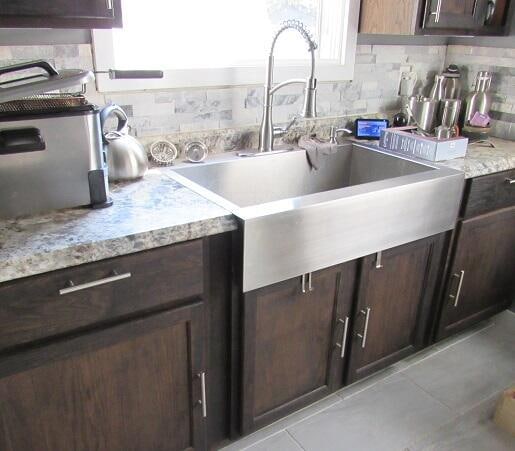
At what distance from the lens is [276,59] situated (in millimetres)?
1975

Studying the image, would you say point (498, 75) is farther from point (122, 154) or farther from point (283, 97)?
point (122, 154)

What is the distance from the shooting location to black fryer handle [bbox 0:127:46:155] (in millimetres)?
1057

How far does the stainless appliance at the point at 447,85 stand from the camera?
7.54ft

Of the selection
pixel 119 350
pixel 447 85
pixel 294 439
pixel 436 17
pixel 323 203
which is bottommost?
pixel 294 439

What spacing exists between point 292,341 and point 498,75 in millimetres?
1706

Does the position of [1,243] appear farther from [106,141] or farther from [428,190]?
[428,190]

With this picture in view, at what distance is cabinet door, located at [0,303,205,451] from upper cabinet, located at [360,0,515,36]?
4.69 ft

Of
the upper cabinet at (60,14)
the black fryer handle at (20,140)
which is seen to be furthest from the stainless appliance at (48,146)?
the upper cabinet at (60,14)

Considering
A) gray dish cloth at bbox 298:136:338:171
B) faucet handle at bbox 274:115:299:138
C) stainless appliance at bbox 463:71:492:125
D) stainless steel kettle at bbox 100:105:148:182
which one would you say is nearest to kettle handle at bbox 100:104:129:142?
stainless steel kettle at bbox 100:105:148:182

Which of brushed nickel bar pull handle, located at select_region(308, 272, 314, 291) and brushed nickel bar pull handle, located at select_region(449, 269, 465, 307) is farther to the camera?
brushed nickel bar pull handle, located at select_region(449, 269, 465, 307)

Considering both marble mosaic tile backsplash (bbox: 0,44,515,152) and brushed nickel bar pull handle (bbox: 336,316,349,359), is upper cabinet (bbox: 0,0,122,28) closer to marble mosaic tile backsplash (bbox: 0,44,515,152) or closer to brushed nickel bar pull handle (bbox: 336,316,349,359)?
marble mosaic tile backsplash (bbox: 0,44,515,152)

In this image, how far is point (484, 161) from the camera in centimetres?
183

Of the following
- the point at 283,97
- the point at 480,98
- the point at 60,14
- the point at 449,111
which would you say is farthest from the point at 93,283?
the point at 480,98

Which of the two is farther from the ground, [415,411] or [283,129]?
[283,129]
